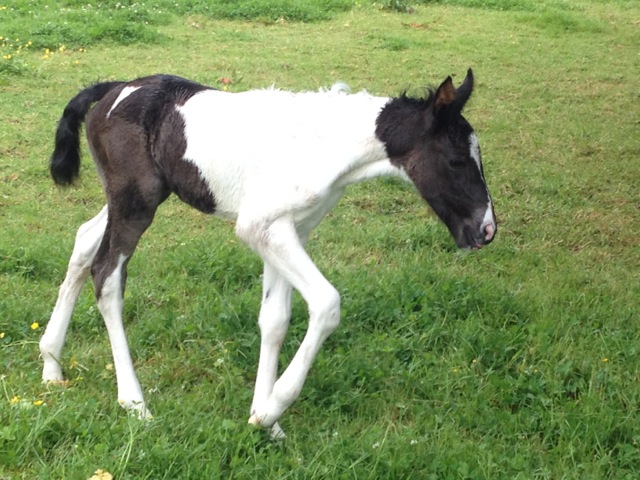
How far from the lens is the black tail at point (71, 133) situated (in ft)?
14.3

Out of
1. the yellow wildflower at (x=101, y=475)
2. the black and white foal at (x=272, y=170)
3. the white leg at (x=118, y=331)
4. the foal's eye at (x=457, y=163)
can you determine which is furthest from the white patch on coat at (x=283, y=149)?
the yellow wildflower at (x=101, y=475)

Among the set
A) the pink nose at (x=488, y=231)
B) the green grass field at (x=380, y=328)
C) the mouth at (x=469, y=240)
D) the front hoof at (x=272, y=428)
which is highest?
the pink nose at (x=488, y=231)

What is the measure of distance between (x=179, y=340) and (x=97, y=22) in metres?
8.55

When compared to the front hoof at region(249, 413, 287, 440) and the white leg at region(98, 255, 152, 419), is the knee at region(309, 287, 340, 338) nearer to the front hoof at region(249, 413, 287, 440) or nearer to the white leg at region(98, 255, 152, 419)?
the front hoof at region(249, 413, 287, 440)

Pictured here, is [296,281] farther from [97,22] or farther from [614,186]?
[97,22]

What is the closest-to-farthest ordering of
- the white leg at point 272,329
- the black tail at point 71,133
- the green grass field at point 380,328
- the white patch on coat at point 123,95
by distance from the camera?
1. the green grass field at point 380,328
2. the white leg at point 272,329
3. the white patch on coat at point 123,95
4. the black tail at point 71,133

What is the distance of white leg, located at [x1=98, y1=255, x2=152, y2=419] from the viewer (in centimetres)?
387

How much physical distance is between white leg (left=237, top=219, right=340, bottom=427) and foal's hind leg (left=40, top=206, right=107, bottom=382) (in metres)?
0.98

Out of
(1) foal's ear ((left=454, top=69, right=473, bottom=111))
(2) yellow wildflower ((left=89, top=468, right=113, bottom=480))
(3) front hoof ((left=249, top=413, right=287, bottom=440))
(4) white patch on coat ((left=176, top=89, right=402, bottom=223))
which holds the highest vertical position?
(1) foal's ear ((left=454, top=69, right=473, bottom=111))

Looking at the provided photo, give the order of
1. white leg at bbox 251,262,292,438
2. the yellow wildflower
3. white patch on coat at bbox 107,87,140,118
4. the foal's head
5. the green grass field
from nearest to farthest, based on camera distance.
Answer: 1. the yellow wildflower
2. the green grass field
3. the foal's head
4. white leg at bbox 251,262,292,438
5. white patch on coat at bbox 107,87,140,118

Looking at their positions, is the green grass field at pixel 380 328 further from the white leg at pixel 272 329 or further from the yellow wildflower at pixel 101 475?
the white leg at pixel 272 329

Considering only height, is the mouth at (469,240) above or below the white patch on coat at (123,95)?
A: below

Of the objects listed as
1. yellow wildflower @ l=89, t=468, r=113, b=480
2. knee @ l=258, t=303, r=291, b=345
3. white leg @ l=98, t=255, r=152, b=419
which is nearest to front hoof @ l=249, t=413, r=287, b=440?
knee @ l=258, t=303, r=291, b=345

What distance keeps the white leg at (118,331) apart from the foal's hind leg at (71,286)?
27 cm
